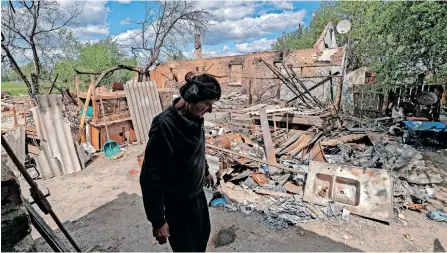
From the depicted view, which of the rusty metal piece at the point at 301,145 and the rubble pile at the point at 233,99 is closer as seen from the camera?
the rusty metal piece at the point at 301,145

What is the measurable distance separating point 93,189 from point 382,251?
5453mm

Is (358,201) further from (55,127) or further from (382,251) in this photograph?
(55,127)

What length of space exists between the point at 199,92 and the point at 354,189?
406cm

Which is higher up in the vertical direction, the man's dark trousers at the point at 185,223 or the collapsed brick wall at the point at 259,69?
the collapsed brick wall at the point at 259,69

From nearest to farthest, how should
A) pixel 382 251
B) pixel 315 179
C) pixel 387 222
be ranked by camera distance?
pixel 382 251 → pixel 387 222 → pixel 315 179

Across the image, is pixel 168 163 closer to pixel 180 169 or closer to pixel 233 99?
pixel 180 169

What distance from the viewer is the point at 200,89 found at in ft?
6.31

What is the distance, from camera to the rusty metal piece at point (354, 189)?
171 inches

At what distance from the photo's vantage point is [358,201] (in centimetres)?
452

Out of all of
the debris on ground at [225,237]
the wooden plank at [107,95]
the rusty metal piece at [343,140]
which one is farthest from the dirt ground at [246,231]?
the wooden plank at [107,95]

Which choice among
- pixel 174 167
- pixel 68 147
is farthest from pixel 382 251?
pixel 68 147

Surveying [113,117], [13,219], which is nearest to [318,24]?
[113,117]

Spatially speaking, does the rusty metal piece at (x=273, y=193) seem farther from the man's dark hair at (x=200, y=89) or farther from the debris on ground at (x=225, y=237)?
the man's dark hair at (x=200, y=89)

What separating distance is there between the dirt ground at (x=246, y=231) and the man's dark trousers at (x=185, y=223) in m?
1.65
